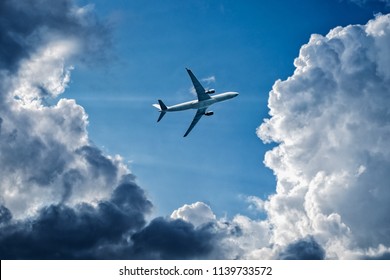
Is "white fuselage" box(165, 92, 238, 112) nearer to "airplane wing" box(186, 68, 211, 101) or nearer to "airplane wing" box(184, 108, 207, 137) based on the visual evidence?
"airplane wing" box(186, 68, 211, 101)

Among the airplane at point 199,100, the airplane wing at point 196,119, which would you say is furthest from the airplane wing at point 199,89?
the airplane wing at point 196,119

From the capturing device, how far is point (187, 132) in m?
177

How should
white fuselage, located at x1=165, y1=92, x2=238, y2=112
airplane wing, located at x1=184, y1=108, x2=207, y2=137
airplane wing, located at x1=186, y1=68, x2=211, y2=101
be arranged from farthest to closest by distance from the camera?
airplane wing, located at x1=184, y1=108, x2=207, y2=137, white fuselage, located at x1=165, y1=92, x2=238, y2=112, airplane wing, located at x1=186, y1=68, x2=211, y2=101

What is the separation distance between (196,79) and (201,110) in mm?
17334

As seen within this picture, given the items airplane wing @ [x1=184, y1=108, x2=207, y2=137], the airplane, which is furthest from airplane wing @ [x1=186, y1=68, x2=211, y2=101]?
airplane wing @ [x1=184, y1=108, x2=207, y2=137]

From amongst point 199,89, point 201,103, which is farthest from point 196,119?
point 199,89

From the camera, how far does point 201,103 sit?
164875 millimetres

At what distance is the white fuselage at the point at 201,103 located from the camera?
164600mm

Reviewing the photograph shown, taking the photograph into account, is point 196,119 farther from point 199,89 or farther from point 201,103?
point 199,89

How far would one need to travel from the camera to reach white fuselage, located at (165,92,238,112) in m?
165
